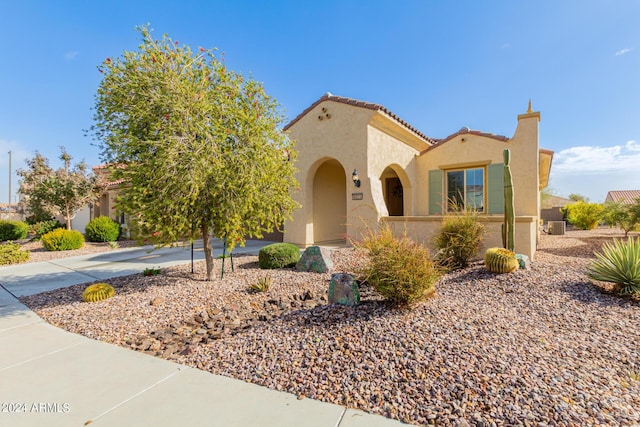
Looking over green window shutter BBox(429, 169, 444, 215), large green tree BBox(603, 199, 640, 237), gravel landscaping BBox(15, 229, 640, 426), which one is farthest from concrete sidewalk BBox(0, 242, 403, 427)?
large green tree BBox(603, 199, 640, 237)

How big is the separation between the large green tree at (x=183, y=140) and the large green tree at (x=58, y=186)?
1286 cm

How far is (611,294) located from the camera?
539cm

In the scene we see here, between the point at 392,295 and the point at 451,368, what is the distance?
4.61 ft

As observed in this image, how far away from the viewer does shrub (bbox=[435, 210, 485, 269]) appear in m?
7.46

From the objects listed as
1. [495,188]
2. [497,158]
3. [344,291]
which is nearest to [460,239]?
[344,291]

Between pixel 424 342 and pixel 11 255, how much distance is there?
50.3ft

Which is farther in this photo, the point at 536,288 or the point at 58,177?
the point at 58,177

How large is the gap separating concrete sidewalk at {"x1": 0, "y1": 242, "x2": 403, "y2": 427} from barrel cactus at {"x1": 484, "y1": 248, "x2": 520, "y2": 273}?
5396 millimetres

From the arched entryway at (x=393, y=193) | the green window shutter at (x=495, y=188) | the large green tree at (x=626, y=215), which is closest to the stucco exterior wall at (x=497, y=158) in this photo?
the green window shutter at (x=495, y=188)

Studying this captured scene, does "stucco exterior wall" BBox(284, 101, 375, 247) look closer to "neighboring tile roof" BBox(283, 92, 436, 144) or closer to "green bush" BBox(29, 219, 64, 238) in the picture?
"neighboring tile roof" BBox(283, 92, 436, 144)

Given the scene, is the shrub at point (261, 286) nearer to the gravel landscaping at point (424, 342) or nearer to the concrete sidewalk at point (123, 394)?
the gravel landscaping at point (424, 342)

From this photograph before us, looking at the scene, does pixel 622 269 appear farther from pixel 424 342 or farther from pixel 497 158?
pixel 497 158

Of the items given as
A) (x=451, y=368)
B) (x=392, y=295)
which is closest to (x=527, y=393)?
(x=451, y=368)

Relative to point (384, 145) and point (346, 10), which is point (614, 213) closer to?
point (384, 145)
